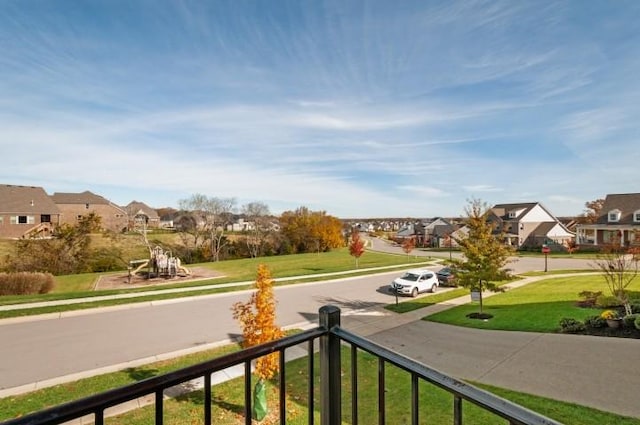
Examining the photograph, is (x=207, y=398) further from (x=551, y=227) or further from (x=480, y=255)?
(x=551, y=227)

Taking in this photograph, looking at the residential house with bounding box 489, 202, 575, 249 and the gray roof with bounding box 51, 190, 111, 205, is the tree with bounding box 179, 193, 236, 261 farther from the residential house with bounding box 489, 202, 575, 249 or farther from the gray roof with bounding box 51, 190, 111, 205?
the residential house with bounding box 489, 202, 575, 249

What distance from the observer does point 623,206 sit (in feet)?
116

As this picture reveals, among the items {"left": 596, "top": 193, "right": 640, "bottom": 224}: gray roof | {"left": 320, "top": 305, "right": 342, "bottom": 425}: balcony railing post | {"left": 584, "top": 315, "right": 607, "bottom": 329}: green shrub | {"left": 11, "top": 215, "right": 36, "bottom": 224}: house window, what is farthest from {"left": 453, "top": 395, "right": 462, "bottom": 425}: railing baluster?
{"left": 11, "top": 215, "right": 36, "bottom": 224}: house window

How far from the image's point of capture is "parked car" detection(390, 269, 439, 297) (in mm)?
16281

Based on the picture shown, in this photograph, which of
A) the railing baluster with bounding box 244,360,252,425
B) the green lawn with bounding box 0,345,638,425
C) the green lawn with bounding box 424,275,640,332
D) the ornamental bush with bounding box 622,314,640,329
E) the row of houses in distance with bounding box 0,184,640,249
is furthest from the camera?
the row of houses in distance with bounding box 0,184,640,249

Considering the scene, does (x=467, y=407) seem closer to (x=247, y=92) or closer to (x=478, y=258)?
(x=478, y=258)

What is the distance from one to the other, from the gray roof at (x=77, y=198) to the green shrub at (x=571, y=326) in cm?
5728

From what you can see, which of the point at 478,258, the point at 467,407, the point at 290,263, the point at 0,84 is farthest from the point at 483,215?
the point at 290,263

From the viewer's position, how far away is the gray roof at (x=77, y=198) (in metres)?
48.8

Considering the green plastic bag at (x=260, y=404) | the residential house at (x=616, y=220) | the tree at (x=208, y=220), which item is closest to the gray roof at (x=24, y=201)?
the tree at (x=208, y=220)

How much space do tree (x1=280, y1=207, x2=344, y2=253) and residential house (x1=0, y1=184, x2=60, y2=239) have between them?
24045 millimetres

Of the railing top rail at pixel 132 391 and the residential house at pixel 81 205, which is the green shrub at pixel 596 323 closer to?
the railing top rail at pixel 132 391

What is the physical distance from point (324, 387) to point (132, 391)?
1247mm

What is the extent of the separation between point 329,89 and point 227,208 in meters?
26.7
